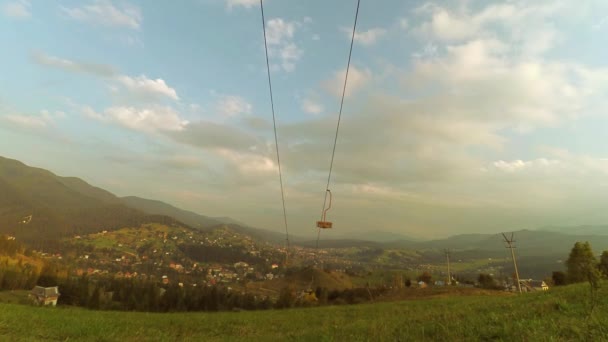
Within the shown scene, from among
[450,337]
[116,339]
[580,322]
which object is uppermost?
[580,322]

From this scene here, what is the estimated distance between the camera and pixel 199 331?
21.6 m

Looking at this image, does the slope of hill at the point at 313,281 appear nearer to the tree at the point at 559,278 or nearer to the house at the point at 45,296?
the tree at the point at 559,278

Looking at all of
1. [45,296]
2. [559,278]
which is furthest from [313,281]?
[45,296]

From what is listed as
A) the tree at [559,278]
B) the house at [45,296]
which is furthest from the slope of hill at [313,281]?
the house at [45,296]

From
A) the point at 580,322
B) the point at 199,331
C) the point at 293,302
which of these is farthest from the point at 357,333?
the point at 293,302

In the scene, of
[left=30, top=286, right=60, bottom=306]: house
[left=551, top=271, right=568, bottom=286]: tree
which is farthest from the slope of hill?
[left=30, top=286, right=60, bottom=306]: house

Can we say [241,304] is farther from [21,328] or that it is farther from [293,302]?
[21,328]

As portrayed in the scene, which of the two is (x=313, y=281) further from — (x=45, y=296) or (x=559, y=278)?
(x=45, y=296)

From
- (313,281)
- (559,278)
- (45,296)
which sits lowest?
(313,281)

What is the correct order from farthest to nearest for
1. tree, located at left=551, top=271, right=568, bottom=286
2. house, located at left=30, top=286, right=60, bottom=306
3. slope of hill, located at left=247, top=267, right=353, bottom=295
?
slope of hill, located at left=247, top=267, right=353, bottom=295
house, located at left=30, top=286, right=60, bottom=306
tree, located at left=551, top=271, right=568, bottom=286

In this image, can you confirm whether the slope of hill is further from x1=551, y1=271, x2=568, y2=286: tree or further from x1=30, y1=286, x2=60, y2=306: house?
x1=30, y1=286, x2=60, y2=306: house

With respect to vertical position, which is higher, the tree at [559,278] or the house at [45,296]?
the tree at [559,278]

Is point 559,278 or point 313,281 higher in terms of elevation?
point 559,278

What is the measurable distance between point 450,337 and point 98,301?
109720 mm
